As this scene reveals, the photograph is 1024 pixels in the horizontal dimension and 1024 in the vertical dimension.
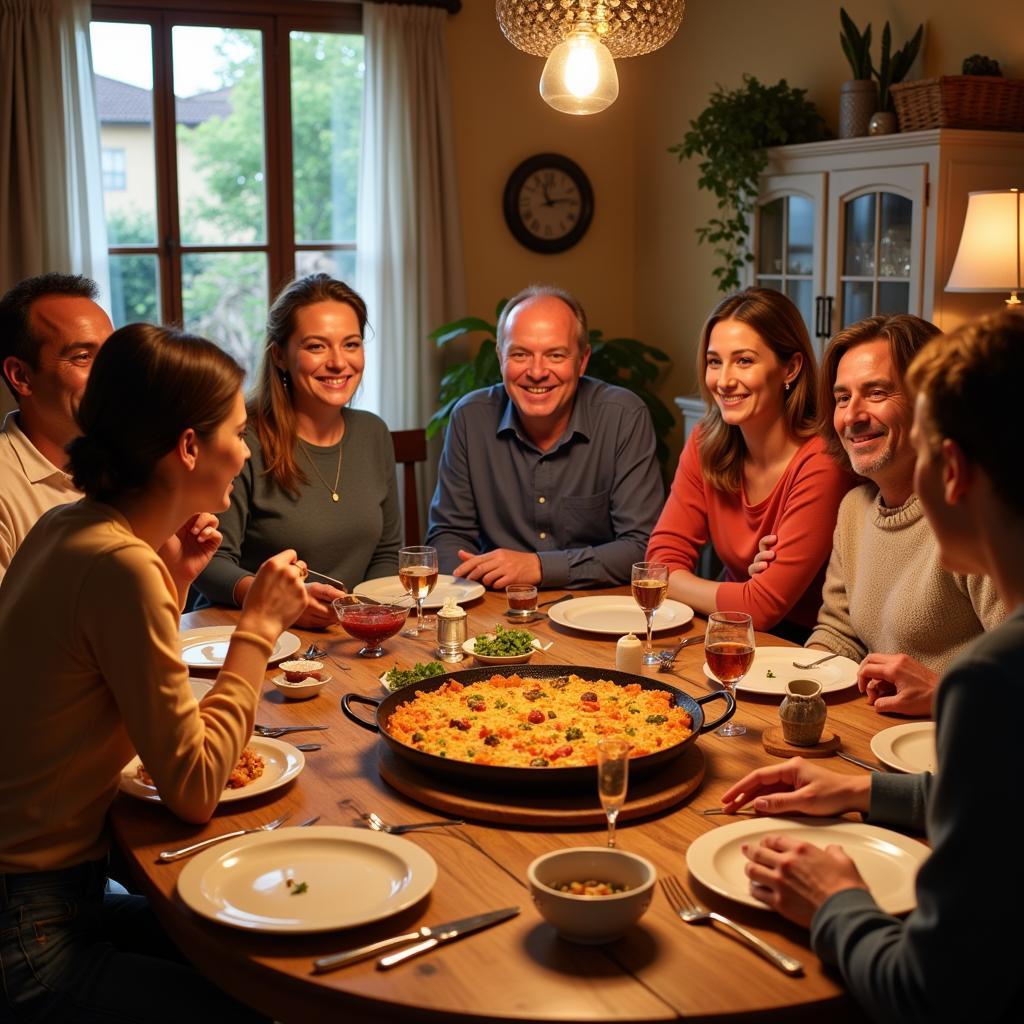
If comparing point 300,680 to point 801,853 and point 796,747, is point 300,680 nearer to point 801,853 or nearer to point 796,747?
point 796,747

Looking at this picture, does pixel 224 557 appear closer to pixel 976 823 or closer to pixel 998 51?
pixel 976 823

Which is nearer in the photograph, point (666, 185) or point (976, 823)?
point (976, 823)

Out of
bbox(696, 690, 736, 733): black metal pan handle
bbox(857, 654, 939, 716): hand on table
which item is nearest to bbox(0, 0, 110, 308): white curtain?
bbox(696, 690, 736, 733): black metal pan handle

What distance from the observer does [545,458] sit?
3.27 metres

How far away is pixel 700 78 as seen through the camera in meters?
5.58

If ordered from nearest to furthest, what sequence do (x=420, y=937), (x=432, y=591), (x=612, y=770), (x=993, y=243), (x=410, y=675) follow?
(x=420, y=937) < (x=612, y=770) < (x=410, y=675) < (x=432, y=591) < (x=993, y=243)

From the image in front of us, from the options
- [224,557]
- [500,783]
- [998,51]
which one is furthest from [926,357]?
[998,51]

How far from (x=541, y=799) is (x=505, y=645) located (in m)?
0.59

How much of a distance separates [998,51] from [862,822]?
11.0 feet

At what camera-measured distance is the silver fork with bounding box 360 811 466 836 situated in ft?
5.14

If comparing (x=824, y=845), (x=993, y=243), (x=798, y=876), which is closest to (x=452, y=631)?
(x=824, y=845)

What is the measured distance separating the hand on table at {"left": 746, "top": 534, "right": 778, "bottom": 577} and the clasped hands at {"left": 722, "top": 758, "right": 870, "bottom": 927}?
1.12 m

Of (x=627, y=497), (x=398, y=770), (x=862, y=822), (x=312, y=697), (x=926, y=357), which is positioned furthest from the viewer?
(x=627, y=497)

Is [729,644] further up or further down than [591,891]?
further up
